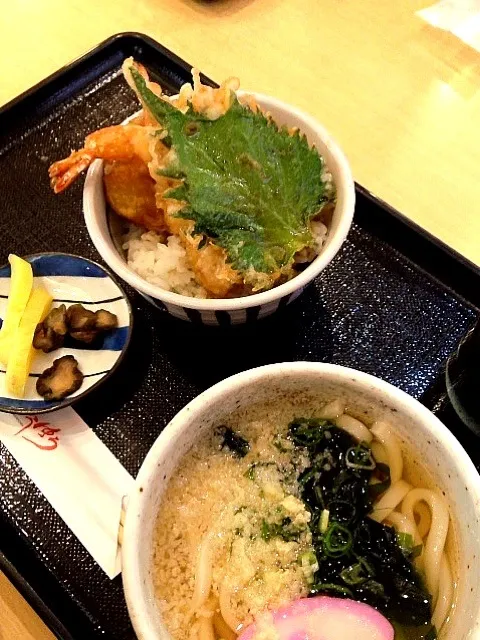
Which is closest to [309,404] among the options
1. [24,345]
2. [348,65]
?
[24,345]

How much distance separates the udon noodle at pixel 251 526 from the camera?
A: 35.8 inches

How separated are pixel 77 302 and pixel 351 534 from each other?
0.74 m

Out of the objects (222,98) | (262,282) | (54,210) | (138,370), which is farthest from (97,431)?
(222,98)

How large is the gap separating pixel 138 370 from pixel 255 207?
1.33 feet

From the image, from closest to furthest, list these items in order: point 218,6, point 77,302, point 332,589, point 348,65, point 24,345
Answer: point 332,589, point 24,345, point 77,302, point 348,65, point 218,6

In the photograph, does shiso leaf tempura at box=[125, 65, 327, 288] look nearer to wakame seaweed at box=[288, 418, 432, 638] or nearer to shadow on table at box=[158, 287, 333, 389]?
shadow on table at box=[158, 287, 333, 389]

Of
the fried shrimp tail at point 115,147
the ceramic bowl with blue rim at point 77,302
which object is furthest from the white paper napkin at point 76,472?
the fried shrimp tail at point 115,147

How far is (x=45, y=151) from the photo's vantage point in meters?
1.62

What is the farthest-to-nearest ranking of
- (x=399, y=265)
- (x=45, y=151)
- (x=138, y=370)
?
(x=45, y=151), (x=399, y=265), (x=138, y=370)

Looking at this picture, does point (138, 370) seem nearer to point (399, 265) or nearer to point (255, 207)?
point (255, 207)

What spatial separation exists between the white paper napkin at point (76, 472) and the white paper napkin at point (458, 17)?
1.45m

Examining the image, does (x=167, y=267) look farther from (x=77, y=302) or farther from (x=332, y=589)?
(x=332, y=589)

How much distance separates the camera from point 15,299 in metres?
1.32

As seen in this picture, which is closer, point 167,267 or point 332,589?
point 332,589
